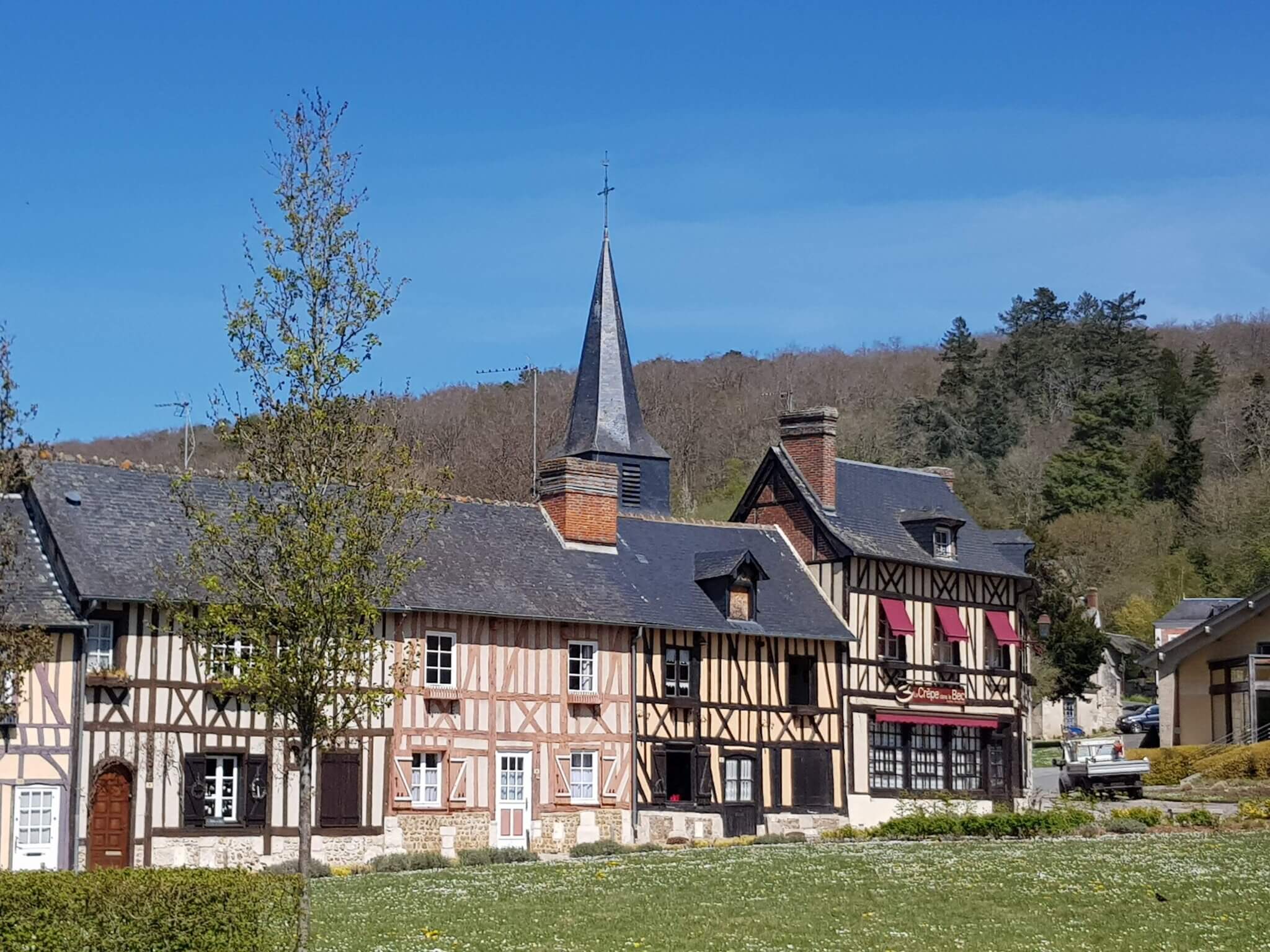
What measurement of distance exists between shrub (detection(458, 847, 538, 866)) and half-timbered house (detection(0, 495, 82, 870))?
16.8 ft

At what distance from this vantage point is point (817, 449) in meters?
32.8

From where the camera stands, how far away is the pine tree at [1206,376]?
2756 inches

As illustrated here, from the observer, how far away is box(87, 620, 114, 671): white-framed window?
2362 cm

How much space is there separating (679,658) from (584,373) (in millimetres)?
9456

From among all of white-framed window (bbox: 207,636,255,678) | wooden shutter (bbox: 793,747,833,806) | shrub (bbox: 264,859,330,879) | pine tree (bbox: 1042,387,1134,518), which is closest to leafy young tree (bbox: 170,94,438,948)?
white-framed window (bbox: 207,636,255,678)

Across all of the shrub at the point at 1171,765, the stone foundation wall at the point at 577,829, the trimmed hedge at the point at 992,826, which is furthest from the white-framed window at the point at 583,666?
the shrub at the point at 1171,765

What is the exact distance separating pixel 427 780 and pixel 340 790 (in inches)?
58.2

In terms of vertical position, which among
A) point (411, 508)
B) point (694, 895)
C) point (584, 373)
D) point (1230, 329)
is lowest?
point (694, 895)

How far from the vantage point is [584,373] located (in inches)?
1447

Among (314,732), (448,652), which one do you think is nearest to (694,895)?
(314,732)

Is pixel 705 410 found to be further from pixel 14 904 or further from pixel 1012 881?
pixel 14 904

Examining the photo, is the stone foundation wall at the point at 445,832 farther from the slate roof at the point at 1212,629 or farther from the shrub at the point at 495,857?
the slate roof at the point at 1212,629

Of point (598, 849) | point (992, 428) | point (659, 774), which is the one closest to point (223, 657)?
point (598, 849)

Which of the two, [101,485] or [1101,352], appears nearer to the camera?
[101,485]
